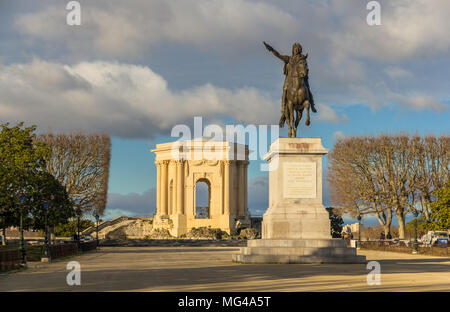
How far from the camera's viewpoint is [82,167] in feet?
239

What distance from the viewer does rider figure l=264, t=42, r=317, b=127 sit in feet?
101

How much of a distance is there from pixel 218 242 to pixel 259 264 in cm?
5169

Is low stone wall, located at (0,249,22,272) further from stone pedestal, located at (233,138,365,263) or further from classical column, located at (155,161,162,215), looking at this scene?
classical column, located at (155,161,162,215)

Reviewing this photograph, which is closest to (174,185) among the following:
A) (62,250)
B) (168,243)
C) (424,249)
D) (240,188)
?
(240,188)

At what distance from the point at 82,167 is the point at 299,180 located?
47.2 m

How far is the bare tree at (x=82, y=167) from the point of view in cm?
7156

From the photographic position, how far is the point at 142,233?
103m

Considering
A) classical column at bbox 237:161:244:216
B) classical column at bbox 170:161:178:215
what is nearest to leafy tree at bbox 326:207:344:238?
classical column at bbox 237:161:244:216

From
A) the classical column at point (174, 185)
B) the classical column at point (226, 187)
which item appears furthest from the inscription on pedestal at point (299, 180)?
the classical column at point (174, 185)

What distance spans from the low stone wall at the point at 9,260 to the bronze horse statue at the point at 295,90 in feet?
44.0

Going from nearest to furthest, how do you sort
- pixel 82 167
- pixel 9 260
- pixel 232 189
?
pixel 9 260
pixel 82 167
pixel 232 189

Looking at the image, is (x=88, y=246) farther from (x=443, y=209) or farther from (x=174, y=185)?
(x=174, y=185)

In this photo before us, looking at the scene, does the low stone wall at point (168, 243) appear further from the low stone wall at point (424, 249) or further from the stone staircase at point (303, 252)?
the stone staircase at point (303, 252)
